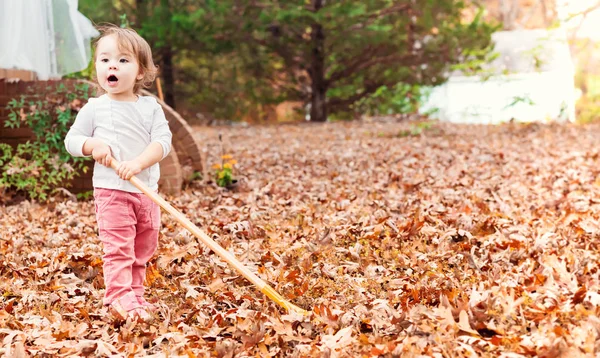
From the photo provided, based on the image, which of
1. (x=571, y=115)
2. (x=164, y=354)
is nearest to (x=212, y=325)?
(x=164, y=354)

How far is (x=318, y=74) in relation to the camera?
57.2 ft

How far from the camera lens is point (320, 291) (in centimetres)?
368

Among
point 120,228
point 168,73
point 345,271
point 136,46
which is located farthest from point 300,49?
point 120,228

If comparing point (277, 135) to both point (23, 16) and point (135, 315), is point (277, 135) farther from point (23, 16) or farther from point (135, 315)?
point (135, 315)

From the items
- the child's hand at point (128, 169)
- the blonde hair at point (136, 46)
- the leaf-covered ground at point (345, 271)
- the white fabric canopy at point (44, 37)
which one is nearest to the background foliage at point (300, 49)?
the white fabric canopy at point (44, 37)

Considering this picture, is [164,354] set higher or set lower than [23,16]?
lower

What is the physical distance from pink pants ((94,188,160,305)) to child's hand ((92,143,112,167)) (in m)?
0.17

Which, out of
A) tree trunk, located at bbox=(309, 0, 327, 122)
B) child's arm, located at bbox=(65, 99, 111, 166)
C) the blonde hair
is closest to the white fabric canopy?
the blonde hair

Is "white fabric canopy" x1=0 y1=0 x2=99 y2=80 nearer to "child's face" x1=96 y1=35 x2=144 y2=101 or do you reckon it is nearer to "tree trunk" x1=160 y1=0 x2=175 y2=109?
"child's face" x1=96 y1=35 x2=144 y2=101

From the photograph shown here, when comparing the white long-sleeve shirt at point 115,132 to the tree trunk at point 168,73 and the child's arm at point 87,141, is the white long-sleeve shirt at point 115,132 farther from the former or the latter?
the tree trunk at point 168,73

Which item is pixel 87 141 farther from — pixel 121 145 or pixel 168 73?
pixel 168 73

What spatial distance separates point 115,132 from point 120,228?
1.47 ft

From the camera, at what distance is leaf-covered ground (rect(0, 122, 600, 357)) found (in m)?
2.90

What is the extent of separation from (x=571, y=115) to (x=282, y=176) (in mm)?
12276
